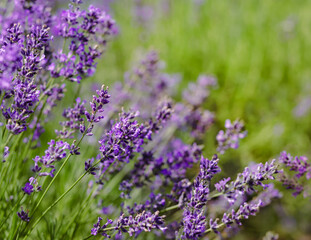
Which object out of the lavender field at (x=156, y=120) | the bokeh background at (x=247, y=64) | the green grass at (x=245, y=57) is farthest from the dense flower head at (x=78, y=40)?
the green grass at (x=245, y=57)

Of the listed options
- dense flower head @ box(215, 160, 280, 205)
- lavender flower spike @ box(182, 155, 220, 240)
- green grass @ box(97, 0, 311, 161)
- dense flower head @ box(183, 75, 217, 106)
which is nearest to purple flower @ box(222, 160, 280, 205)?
dense flower head @ box(215, 160, 280, 205)

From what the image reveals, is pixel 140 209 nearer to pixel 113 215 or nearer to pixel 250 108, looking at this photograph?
pixel 113 215

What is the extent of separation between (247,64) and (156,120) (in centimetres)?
286

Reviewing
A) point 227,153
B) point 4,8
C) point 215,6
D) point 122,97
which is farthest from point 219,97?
point 4,8

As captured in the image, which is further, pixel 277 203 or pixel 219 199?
pixel 277 203

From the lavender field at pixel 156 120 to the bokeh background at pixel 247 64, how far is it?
16 millimetres

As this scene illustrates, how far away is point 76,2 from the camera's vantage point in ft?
5.25

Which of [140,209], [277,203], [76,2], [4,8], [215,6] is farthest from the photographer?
[215,6]

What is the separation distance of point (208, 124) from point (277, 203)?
4.27 ft

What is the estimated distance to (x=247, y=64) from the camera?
439 cm

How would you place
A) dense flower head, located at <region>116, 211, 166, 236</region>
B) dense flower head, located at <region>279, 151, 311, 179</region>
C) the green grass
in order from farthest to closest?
1. the green grass
2. dense flower head, located at <region>279, 151, 311, 179</region>
3. dense flower head, located at <region>116, 211, 166, 236</region>

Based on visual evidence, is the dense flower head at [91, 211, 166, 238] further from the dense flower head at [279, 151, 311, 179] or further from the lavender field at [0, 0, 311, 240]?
the dense flower head at [279, 151, 311, 179]

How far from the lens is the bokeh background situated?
3.43 metres

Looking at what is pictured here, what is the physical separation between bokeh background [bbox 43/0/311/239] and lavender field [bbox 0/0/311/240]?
0.05ft
